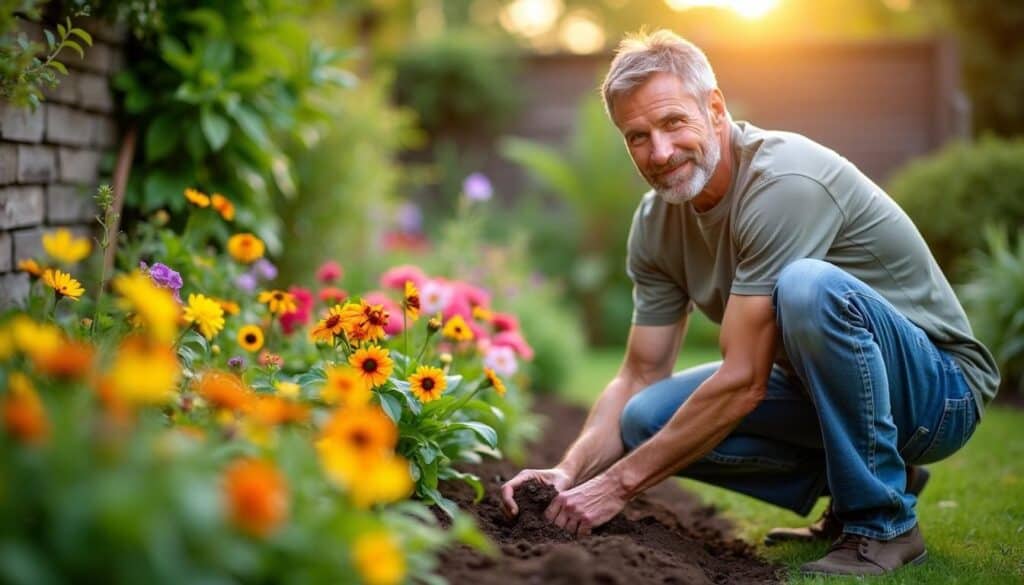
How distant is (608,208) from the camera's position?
28.2 ft

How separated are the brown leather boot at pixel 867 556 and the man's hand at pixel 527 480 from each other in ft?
1.97

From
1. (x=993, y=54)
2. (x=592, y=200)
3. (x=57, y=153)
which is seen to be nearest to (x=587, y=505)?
(x=57, y=153)

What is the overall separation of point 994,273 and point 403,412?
12.7 ft

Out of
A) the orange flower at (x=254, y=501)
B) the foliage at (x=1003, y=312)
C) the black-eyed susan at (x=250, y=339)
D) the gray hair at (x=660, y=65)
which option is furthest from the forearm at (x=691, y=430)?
the foliage at (x=1003, y=312)

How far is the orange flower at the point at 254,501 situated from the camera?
3.75 feet

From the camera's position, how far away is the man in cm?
223

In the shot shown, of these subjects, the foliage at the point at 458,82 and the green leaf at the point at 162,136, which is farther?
the foliage at the point at 458,82

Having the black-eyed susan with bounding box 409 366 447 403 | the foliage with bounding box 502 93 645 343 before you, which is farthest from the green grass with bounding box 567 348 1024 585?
the foliage with bounding box 502 93 645 343

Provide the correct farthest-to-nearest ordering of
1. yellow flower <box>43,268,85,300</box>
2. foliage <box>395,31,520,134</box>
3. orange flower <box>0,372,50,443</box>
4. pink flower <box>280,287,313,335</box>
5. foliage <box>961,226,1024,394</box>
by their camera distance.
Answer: foliage <box>395,31,520,134</box>, foliage <box>961,226,1024,394</box>, pink flower <box>280,287,313,335</box>, yellow flower <box>43,268,85,300</box>, orange flower <box>0,372,50,443</box>

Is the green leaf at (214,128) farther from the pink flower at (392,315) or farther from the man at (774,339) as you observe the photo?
the man at (774,339)

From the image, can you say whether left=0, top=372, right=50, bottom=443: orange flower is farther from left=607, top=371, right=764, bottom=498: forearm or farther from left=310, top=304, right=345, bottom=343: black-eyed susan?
left=607, top=371, right=764, bottom=498: forearm

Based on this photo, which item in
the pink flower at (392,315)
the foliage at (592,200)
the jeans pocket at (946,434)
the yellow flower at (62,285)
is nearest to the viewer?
the yellow flower at (62,285)

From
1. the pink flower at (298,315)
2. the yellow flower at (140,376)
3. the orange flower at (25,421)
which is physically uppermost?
the yellow flower at (140,376)

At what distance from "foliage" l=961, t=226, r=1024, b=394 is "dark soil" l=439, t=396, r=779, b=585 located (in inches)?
95.3
